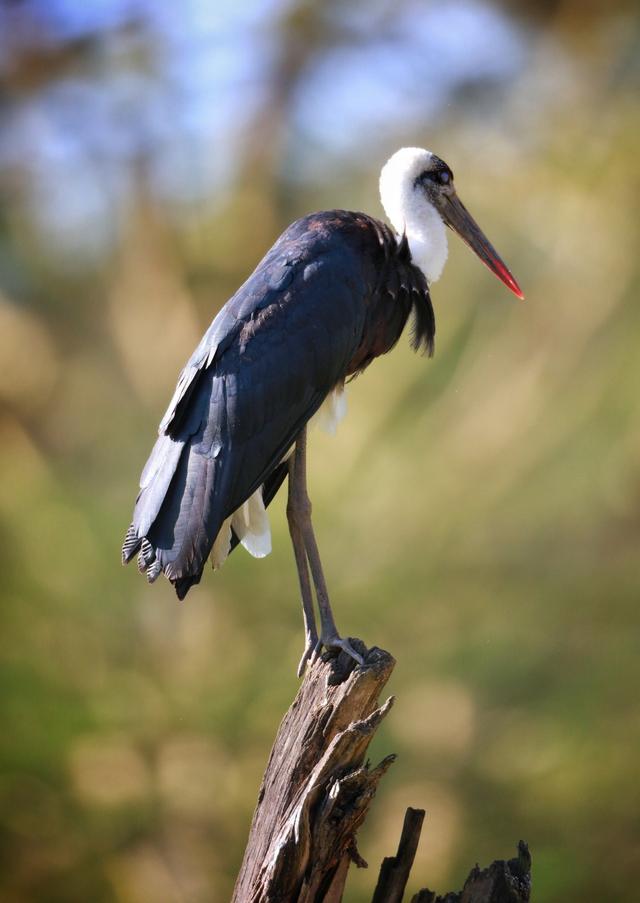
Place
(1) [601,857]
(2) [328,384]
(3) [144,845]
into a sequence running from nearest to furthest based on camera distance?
1. (2) [328,384]
2. (1) [601,857]
3. (3) [144,845]

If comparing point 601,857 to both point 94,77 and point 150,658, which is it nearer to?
point 150,658

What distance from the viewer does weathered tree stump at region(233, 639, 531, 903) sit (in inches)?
89.2

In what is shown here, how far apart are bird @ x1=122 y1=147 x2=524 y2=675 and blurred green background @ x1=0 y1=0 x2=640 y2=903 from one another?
1.66m

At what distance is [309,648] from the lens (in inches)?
109

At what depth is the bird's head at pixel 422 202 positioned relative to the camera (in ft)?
10.1

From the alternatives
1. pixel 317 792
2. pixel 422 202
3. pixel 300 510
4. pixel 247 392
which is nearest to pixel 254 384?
pixel 247 392

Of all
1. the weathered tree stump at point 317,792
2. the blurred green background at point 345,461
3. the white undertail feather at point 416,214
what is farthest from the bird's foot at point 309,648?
the blurred green background at point 345,461

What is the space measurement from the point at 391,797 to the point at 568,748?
28.8 inches

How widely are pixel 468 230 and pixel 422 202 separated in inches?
6.8

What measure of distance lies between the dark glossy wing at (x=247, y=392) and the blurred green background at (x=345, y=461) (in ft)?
6.30

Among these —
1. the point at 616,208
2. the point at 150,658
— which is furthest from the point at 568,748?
the point at 616,208

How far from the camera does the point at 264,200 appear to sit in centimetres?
488

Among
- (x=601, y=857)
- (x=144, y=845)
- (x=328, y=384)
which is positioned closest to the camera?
(x=328, y=384)

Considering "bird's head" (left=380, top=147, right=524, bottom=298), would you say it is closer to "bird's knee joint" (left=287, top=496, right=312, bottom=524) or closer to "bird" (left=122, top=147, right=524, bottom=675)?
"bird" (left=122, top=147, right=524, bottom=675)
